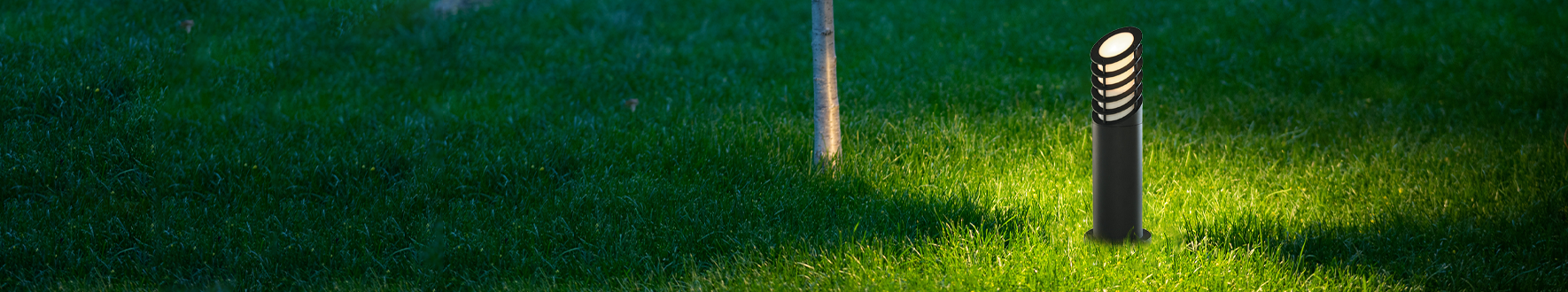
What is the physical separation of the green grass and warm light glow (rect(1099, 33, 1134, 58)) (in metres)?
0.75

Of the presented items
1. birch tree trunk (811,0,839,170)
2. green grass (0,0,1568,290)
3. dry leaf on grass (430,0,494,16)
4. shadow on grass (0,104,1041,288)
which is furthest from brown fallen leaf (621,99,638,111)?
dry leaf on grass (430,0,494,16)

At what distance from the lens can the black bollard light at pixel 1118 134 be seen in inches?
118

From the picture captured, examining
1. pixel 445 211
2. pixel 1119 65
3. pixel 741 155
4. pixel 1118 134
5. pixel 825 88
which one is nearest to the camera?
pixel 1119 65

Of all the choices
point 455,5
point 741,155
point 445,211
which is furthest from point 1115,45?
point 455,5

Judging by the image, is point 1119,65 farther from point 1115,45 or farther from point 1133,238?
point 1133,238

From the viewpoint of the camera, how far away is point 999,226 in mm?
3795

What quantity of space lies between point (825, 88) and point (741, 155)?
1.79 ft

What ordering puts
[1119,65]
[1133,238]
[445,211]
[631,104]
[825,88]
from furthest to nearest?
[631,104] → [825,88] → [445,211] → [1133,238] → [1119,65]

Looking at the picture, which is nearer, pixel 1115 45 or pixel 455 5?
pixel 1115 45

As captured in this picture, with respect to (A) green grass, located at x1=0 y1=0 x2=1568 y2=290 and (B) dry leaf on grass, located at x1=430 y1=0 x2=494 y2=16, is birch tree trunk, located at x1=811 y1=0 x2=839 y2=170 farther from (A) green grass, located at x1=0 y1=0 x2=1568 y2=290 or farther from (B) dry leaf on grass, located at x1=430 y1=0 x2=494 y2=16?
(B) dry leaf on grass, located at x1=430 y1=0 x2=494 y2=16

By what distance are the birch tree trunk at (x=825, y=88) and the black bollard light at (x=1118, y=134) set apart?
1598 mm

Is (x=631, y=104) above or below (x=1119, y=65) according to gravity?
below

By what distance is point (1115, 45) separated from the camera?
118 inches

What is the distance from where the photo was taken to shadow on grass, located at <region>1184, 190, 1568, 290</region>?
3354 mm
